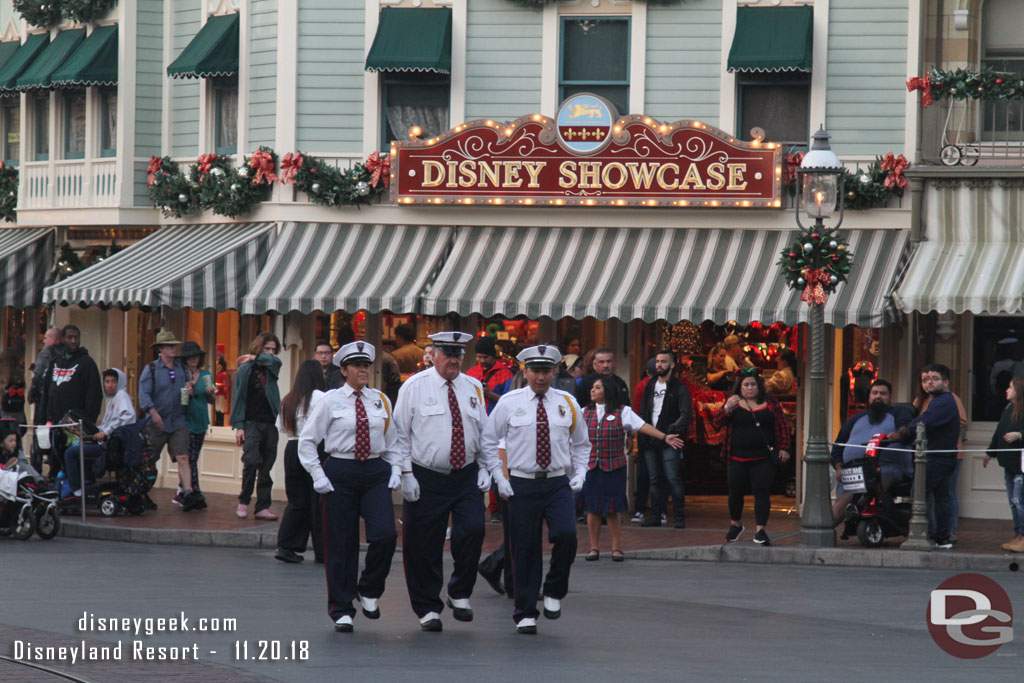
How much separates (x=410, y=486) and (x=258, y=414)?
664cm

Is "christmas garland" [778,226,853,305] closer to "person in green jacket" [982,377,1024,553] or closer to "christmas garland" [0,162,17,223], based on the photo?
"person in green jacket" [982,377,1024,553]

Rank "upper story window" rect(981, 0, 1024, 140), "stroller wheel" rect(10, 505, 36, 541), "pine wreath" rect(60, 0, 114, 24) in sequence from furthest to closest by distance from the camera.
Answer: "pine wreath" rect(60, 0, 114, 24)
"upper story window" rect(981, 0, 1024, 140)
"stroller wheel" rect(10, 505, 36, 541)

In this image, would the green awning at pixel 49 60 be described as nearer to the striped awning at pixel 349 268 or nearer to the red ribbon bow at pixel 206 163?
the red ribbon bow at pixel 206 163

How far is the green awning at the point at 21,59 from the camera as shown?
883 inches

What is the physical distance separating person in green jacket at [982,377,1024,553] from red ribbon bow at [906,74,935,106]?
13.4ft

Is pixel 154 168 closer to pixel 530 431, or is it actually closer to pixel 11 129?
pixel 11 129

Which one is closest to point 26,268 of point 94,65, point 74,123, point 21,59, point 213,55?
point 74,123

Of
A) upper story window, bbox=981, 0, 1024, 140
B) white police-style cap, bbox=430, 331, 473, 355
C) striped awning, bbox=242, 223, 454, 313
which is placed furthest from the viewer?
upper story window, bbox=981, 0, 1024, 140

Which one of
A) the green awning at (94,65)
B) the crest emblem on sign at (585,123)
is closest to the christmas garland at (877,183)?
the crest emblem on sign at (585,123)

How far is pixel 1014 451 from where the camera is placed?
14828 mm

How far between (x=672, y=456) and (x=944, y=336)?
3.71 metres

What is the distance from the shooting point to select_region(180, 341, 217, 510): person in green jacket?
58.7 feet

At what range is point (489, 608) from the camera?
11.8m

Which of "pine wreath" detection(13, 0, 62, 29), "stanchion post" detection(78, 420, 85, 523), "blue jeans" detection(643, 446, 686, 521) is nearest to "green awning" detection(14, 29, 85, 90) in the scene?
"pine wreath" detection(13, 0, 62, 29)
